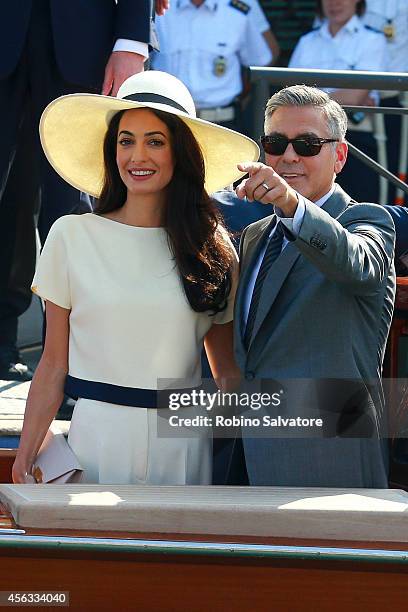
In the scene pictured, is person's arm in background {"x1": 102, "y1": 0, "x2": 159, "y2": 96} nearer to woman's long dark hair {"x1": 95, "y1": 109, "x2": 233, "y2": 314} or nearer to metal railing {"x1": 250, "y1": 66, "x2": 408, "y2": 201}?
metal railing {"x1": 250, "y1": 66, "x2": 408, "y2": 201}

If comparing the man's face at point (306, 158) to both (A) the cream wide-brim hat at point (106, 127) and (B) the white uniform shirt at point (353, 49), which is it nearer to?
(A) the cream wide-brim hat at point (106, 127)

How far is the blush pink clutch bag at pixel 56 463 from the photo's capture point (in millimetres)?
3205

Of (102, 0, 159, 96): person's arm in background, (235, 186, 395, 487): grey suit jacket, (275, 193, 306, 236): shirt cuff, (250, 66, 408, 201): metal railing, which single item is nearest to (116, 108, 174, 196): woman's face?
(235, 186, 395, 487): grey suit jacket

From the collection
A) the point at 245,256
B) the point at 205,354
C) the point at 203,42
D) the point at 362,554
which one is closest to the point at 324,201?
the point at 245,256

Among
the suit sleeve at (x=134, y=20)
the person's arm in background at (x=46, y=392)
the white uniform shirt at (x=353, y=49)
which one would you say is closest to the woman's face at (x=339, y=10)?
the white uniform shirt at (x=353, y=49)

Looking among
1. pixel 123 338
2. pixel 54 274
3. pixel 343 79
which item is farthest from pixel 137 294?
pixel 343 79

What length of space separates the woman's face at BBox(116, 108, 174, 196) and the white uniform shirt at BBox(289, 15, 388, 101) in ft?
14.2

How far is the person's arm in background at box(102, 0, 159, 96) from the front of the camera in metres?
4.10

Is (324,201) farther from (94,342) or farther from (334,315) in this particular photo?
(94,342)

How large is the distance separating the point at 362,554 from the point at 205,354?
104 centimetres

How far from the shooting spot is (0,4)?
4.10m

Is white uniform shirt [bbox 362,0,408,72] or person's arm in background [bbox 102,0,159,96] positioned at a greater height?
white uniform shirt [bbox 362,0,408,72]

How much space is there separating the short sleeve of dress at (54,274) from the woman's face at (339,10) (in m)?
4.64

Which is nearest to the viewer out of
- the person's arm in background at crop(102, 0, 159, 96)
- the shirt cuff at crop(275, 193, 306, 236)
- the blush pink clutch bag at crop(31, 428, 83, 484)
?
the shirt cuff at crop(275, 193, 306, 236)
